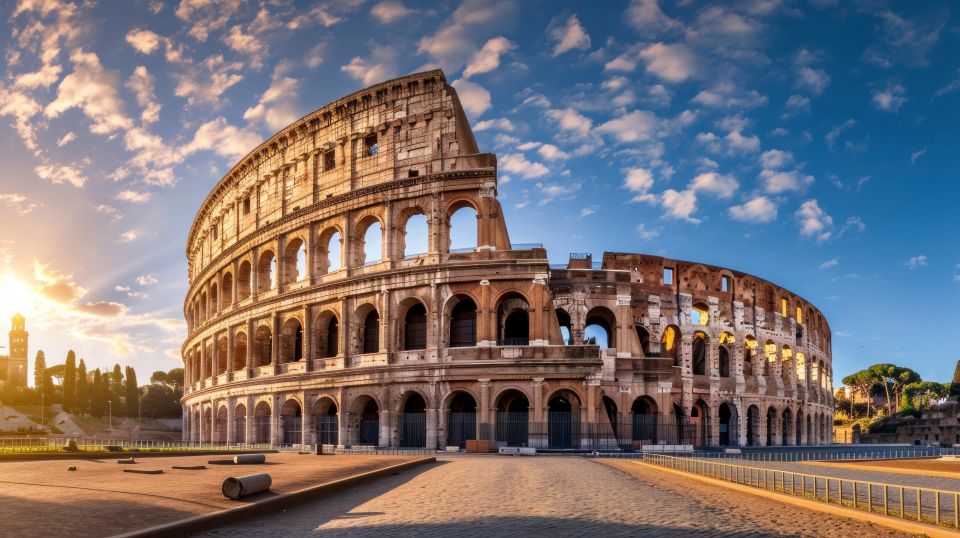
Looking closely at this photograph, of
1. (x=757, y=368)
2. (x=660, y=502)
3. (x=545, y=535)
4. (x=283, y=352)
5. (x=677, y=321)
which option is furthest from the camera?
(x=757, y=368)

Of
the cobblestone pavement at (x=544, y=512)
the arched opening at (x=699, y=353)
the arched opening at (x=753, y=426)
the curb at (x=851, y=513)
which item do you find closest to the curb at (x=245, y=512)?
the cobblestone pavement at (x=544, y=512)

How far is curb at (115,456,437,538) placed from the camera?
328 inches

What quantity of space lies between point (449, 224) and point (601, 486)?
69.2 feet

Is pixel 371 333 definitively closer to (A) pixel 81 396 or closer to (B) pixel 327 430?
(B) pixel 327 430

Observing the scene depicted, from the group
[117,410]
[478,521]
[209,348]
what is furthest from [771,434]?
[117,410]

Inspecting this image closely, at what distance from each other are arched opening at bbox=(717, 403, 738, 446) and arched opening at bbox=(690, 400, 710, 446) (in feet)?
3.11

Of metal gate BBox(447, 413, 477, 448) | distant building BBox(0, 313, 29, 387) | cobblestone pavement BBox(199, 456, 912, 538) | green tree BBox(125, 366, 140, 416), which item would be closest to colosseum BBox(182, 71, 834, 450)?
metal gate BBox(447, 413, 477, 448)

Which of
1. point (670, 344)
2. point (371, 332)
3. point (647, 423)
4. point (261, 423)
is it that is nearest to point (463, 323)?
point (371, 332)

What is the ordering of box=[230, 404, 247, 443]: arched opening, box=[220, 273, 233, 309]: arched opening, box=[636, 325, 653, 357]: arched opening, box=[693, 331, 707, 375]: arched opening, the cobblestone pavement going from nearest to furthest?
1. the cobblestone pavement
2. box=[230, 404, 247, 443]: arched opening
3. box=[636, 325, 653, 357]: arched opening
4. box=[693, 331, 707, 375]: arched opening
5. box=[220, 273, 233, 309]: arched opening

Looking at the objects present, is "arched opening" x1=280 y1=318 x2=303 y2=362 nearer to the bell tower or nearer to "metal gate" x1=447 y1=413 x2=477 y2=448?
"metal gate" x1=447 y1=413 x2=477 y2=448

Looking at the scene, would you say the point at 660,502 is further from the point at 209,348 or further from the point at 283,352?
the point at 209,348

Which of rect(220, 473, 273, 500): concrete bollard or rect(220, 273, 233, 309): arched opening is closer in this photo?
rect(220, 473, 273, 500): concrete bollard

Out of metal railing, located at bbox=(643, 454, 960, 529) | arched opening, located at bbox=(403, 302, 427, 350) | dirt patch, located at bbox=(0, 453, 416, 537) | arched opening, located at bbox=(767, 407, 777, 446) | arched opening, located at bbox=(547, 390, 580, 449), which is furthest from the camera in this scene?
arched opening, located at bbox=(767, 407, 777, 446)

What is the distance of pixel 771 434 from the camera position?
48.3 meters
